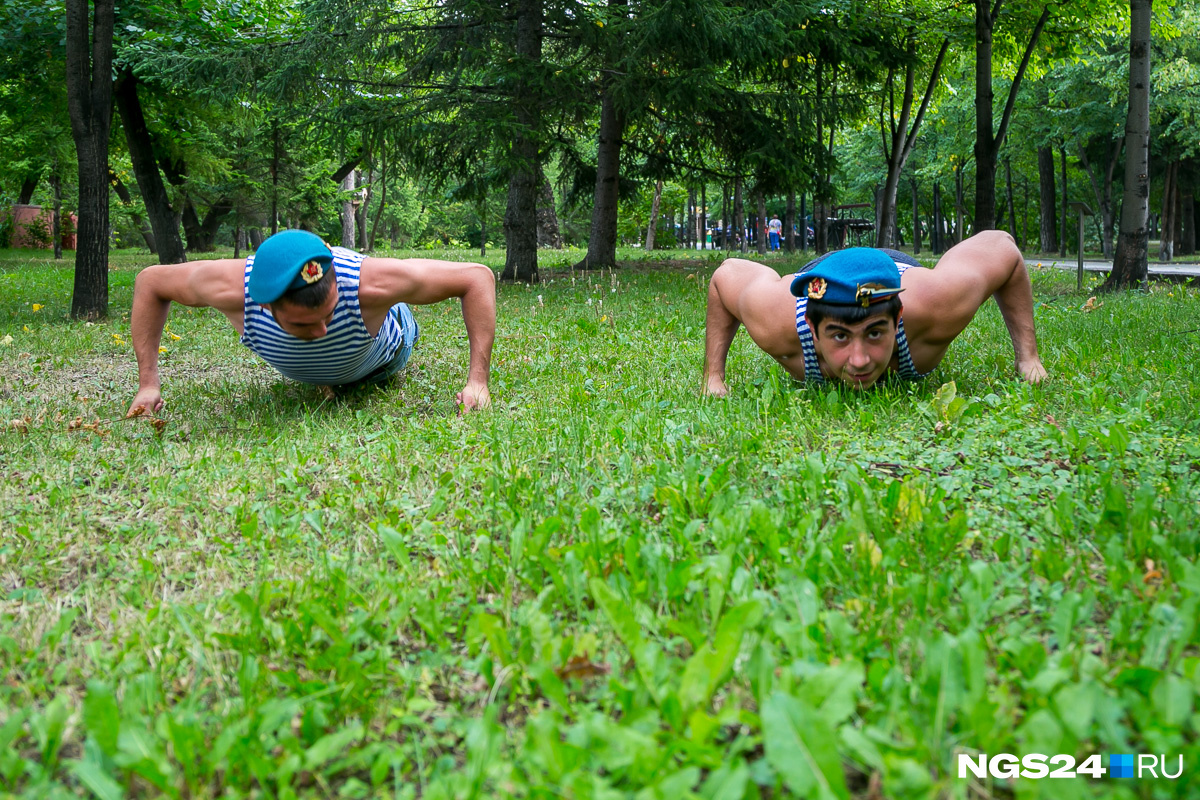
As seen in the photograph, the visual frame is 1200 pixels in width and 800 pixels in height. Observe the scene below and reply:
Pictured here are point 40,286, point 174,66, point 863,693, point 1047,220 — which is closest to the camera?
point 863,693

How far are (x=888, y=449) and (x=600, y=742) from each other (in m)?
2.13

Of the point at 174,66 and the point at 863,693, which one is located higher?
the point at 174,66

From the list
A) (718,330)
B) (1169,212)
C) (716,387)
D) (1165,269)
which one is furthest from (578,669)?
(1169,212)

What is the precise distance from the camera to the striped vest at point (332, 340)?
446cm

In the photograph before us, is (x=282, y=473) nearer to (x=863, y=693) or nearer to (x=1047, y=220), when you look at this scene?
(x=863, y=693)

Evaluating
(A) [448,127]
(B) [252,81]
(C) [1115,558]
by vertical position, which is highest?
(B) [252,81]

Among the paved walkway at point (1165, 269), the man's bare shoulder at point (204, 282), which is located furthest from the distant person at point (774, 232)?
the man's bare shoulder at point (204, 282)

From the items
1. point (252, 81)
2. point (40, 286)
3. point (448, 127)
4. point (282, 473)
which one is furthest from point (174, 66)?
point (282, 473)

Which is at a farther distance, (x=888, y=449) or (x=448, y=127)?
(x=448, y=127)

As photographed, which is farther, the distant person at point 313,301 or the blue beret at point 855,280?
the distant person at point 313,301

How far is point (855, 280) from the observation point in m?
3.89

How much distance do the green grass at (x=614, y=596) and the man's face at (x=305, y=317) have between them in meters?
0.47

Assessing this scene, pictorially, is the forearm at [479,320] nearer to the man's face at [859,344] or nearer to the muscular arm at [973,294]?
the man's face at [859,344]

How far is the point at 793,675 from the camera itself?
176 centimetres
